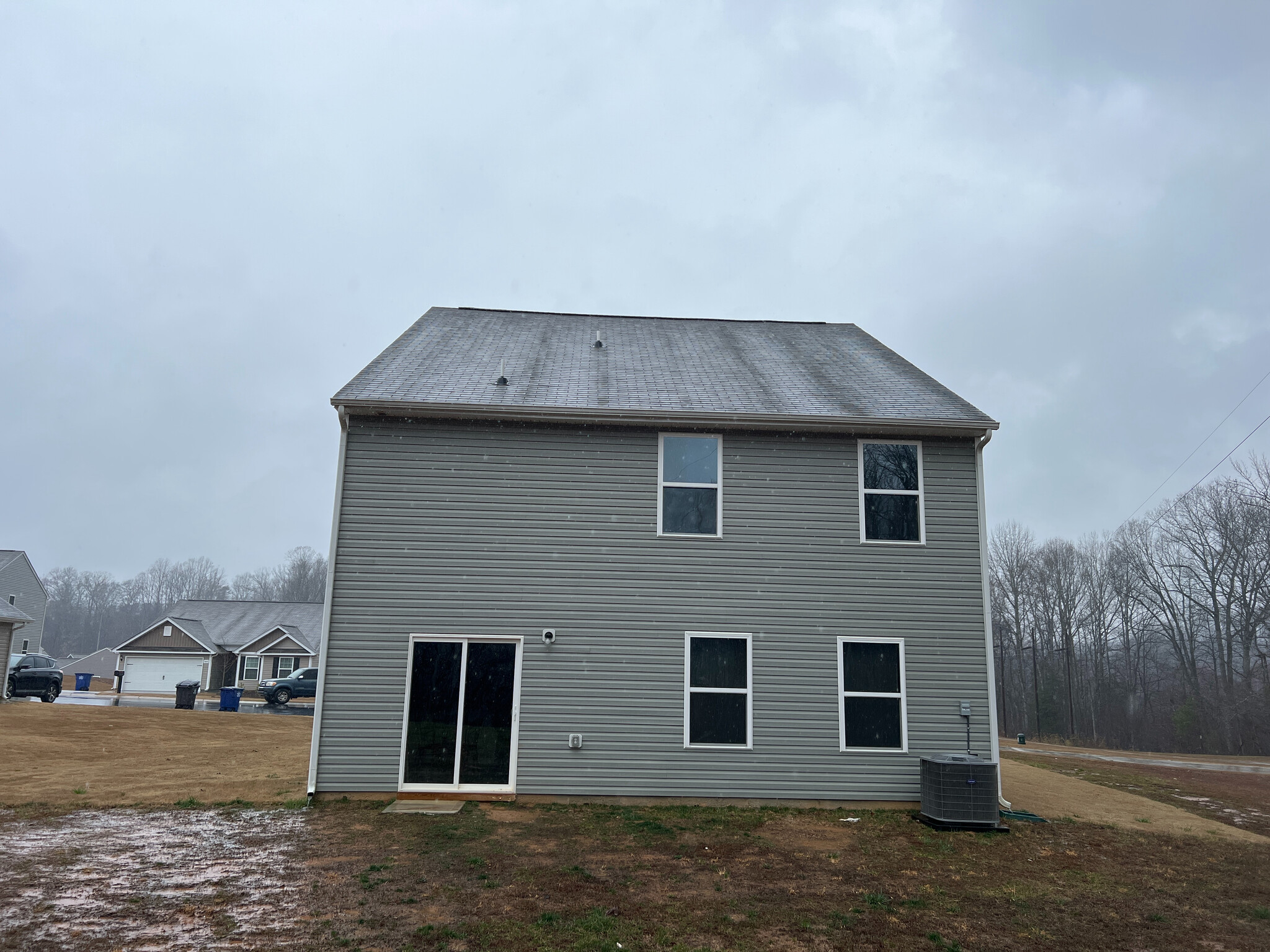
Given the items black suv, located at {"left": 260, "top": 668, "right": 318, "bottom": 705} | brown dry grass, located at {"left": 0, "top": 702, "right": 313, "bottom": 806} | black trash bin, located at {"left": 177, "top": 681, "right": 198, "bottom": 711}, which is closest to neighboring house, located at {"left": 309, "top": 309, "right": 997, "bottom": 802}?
brown dry grass, located at {"left": 0, "top": 702, "right": 313, "bottom": 806}

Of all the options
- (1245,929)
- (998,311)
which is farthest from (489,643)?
(998,311)

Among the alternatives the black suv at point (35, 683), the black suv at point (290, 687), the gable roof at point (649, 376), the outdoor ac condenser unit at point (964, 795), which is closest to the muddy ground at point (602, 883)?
the outdoor ac condenser unit at point (964, 795)

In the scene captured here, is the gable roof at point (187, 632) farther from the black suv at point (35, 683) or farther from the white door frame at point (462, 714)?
the white door frame at point (462, 714)

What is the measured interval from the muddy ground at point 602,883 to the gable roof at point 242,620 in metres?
30.8

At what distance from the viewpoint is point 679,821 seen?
8.86 m

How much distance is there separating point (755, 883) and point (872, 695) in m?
3.92

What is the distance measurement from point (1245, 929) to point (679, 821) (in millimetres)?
5168

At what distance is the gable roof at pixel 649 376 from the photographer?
33.9ft

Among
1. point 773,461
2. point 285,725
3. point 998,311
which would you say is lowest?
point 285,725

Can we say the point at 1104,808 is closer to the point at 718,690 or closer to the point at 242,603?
the point at 718,690

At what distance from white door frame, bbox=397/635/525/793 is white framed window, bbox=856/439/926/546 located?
5.01 meters

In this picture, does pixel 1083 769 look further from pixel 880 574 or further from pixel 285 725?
pixel 285 725

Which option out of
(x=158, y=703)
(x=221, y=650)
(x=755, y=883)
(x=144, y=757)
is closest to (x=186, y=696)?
(x=158, y=703)

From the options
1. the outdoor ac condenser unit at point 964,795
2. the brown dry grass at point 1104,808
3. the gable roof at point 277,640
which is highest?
the gable roof at point 277,640
